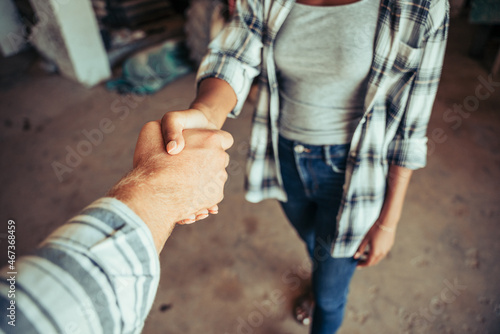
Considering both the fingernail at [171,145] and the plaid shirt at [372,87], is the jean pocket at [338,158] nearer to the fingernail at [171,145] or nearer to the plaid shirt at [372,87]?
the plaid shirt at [372,87]

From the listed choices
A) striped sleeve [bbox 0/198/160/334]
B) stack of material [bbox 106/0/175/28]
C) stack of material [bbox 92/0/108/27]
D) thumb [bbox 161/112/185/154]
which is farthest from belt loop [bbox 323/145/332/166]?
stack of material [bbox 106/0/175/28]

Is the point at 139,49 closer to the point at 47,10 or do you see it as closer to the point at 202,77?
the point at 47,10

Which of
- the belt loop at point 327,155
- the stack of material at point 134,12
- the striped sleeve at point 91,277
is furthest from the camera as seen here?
the stack of material at point 134,12

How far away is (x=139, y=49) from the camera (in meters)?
4.07

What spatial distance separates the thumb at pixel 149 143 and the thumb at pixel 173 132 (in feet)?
0.05

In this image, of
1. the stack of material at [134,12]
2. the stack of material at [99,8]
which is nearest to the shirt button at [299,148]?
the stack of material at [99,8]

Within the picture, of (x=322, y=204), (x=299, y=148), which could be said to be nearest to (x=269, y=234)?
(x=322, y=204)

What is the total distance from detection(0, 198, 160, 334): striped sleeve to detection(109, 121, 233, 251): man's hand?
6 cm

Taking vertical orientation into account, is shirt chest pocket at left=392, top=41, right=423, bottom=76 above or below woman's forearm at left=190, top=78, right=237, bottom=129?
above

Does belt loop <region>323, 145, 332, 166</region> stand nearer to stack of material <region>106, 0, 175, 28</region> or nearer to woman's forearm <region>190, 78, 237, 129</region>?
woman's forearm <region>190, 78, 237, 129</region>

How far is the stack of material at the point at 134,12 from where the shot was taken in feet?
13.4

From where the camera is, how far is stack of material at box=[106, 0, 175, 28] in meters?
4.10

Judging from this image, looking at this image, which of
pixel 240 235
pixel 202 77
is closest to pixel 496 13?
pixel 240 235

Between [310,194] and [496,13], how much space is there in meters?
3.41
